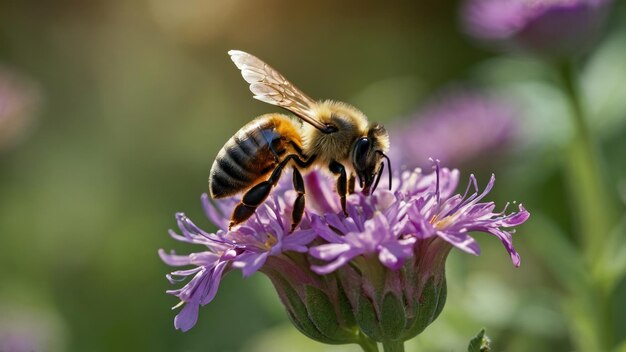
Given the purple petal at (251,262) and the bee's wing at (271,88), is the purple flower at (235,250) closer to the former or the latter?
the purple petal at (251,262)

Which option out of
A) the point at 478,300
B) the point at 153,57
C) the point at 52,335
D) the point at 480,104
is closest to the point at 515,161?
the point at 480,104

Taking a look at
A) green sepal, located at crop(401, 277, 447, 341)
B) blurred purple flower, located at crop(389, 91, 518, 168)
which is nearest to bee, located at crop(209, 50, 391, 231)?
green sepal, located at crop(401, 277, 447, 341)

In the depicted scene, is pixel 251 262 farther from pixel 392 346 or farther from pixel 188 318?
pixel 392 346

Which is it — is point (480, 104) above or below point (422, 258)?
above

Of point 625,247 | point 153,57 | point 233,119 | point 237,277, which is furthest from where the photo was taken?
point 153,57

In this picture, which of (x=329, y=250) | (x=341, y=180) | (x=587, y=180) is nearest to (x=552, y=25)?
(x=587, y=180)

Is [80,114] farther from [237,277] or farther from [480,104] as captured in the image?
[480,104]

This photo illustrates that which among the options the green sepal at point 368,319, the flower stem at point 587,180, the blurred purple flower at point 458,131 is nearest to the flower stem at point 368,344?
the green sepal at point 368,319

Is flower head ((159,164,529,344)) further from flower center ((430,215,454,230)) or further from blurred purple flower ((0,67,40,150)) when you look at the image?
blurred purple flower ((0,67,40,150))
